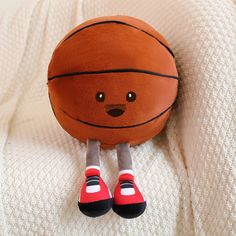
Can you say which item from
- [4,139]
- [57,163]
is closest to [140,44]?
[57,163]

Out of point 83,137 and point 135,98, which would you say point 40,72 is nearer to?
point 83,137

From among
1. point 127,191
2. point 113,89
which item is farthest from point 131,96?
point 127,191

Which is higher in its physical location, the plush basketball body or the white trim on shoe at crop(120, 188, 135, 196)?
the plush basketball body

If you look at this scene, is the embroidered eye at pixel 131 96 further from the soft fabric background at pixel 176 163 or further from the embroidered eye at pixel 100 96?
the soft fabric background at pixel 176 163

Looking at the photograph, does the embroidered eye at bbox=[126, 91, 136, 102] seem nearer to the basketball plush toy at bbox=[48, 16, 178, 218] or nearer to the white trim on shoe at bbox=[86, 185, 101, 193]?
the basketball plush toy at bbox=[48, 16, 178, 218]

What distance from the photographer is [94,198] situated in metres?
0.69

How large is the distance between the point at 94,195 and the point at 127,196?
71mm

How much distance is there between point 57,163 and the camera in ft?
2.70

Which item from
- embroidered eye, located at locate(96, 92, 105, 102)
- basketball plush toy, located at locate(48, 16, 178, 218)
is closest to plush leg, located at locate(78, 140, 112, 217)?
basketball plush toy, located at locate(48, 16, 178, 218)

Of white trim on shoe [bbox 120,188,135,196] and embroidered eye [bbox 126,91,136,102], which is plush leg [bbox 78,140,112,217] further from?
embroidered eye [bbox 126,91,136,102]

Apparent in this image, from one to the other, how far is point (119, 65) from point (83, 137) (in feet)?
0.69

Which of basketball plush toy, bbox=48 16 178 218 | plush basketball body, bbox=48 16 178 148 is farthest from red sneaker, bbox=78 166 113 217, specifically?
plush basketball body, bbox=48 16 178 148

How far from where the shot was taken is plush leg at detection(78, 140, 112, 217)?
691 mm

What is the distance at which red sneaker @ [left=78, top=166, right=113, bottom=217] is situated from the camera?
0.69 meters
